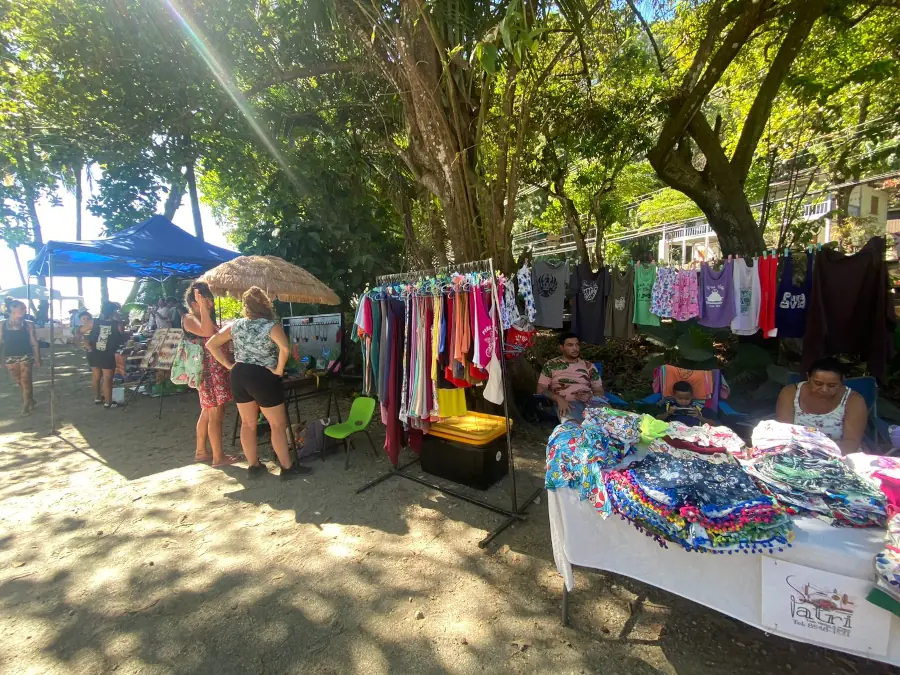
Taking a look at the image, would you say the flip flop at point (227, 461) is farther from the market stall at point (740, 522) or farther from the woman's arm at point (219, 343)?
the market stall at point (740, 522)

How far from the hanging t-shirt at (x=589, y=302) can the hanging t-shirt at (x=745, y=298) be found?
1.34 metres

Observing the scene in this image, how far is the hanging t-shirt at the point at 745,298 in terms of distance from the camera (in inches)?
171

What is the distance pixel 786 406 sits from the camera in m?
3.20

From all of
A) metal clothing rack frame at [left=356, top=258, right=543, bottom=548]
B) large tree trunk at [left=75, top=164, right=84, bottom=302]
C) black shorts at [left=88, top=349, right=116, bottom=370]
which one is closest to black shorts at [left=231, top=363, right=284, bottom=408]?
metal clothing rack frame at [left=356, top=258, right=543, bottom=548]

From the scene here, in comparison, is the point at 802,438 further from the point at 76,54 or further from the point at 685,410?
the point at 76,54

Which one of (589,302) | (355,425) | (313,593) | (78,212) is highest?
(78,212)

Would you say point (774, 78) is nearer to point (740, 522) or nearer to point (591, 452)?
point (591, 452)

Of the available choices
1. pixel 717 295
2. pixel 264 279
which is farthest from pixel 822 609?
pixel 264 279

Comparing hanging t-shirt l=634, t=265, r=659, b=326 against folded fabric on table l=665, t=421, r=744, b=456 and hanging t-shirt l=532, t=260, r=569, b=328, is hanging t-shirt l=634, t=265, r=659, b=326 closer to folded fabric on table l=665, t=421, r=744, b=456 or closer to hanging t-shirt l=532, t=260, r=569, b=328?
hanging t-shirt l=532, t=260, r=569, b=328

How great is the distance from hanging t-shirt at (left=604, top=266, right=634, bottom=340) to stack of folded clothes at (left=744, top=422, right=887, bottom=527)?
2.85 meters

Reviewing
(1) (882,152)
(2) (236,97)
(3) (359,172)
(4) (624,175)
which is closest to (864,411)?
(3) (359,172)

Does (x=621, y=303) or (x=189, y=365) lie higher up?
(x=621, y=303)

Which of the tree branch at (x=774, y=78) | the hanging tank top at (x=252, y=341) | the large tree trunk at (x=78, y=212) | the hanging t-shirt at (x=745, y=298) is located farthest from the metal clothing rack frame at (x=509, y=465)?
the large tree trunk at (x=78, y=212)

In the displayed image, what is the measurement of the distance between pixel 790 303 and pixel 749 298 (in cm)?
38
